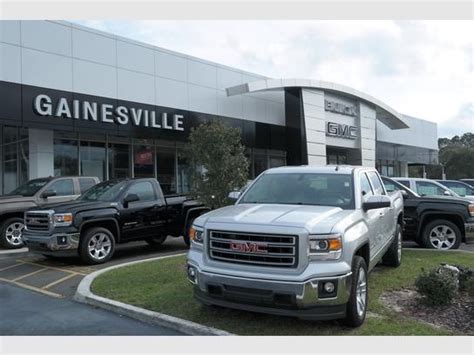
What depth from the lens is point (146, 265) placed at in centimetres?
933

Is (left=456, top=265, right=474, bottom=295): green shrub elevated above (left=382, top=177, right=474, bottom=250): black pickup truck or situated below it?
below

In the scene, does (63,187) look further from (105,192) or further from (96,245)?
(96,245)

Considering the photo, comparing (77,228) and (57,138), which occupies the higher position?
(57,138)

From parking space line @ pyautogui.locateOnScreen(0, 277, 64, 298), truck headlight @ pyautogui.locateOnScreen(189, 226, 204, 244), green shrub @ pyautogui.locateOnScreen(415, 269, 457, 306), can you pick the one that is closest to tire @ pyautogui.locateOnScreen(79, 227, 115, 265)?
parking space line @ pyautogui.locateOnScreen(0, 277, 64, 298)

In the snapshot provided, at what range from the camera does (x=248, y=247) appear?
5230mm

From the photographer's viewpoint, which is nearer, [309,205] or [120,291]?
[309,205]

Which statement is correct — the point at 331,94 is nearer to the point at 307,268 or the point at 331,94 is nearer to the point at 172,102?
the point at 172,102

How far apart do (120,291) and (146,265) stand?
2133 millimetres

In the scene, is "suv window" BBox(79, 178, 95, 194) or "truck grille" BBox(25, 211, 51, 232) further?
"suv window" BBox(79, 178, 95, 194)

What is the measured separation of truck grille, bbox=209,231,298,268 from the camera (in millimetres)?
5062

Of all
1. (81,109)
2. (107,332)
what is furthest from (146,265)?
(81,109)

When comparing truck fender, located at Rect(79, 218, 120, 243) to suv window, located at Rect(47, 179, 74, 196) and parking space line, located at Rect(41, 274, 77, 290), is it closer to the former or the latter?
parking space line, located at Rect(41, 274, 77, 290)

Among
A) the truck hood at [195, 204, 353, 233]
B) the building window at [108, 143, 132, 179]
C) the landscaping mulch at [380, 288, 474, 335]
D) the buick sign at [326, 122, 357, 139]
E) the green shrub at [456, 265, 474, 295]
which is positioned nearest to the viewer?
the truck hood at [195, 204, 353, 233]

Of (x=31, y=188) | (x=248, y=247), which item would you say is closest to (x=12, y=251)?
(x=31, y=188)
